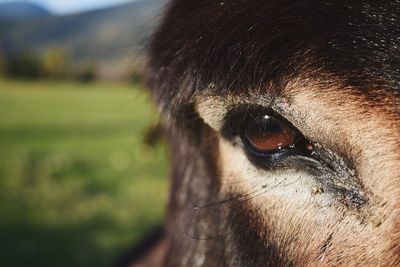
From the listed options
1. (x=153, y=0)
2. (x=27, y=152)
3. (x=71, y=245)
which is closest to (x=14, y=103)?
(x=27, y=152)

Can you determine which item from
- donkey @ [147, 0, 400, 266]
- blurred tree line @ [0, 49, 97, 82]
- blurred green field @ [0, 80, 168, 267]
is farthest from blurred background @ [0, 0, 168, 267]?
blurred tree line @ [0, 49, 97, 82]

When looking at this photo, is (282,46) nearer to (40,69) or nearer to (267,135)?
(267,135)

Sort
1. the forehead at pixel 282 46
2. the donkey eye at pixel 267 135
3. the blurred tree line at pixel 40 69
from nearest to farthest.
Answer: the forehead at pixel 282 46
the donkey eye at pixel 267 135
the blurred tree line at pixel 40 69

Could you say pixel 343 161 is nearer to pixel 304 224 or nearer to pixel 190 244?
pixel 304 224

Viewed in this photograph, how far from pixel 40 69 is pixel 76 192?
42.9 meters

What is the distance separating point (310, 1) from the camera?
4.47 ft

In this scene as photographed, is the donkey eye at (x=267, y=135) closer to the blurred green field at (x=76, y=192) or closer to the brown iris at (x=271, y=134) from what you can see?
the brown iris at (x=271, y=134)

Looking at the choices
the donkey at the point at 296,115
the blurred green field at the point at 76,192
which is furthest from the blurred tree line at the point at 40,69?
the donkey at the point at 296,115

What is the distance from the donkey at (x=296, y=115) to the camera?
50.5 inches

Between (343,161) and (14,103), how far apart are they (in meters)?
27.0

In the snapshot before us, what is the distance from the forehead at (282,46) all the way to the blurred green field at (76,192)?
2.64ft

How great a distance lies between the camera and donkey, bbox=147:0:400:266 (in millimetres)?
1283

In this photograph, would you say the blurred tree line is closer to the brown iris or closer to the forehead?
the forehead

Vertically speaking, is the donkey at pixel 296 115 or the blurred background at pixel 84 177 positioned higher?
the donkey at pixel 296 115
